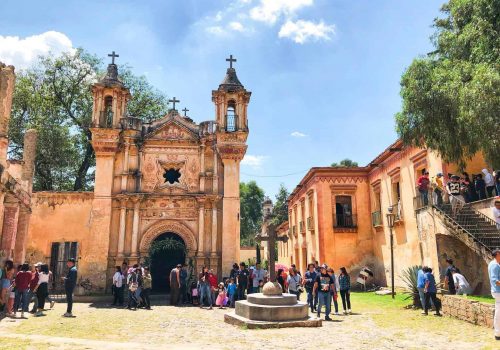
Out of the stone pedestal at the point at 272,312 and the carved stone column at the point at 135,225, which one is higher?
the carved stone column at the point at 135,225

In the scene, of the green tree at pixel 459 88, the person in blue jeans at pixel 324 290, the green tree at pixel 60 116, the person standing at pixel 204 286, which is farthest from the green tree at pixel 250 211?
the person in blue jeans at pixel 324 290

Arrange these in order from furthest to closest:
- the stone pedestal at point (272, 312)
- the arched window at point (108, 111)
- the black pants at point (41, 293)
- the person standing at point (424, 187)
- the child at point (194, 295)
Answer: the arched window at point (108, 111), the child at point (194, 295), the person standing at point (424, 187), the black pants at point (41, 293), the stone pedestal at point (272, 312)

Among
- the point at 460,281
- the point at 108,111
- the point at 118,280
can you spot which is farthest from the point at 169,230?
the point at 460,281

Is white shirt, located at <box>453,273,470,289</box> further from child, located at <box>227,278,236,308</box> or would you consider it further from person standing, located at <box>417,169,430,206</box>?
child, located at <box>227,278,236,308</box>

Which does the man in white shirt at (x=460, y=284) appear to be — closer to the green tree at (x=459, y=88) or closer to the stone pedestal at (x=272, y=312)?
the green tree at (x=459, y=88)

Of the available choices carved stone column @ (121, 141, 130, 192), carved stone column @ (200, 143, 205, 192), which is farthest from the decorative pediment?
carved stone column @ (121, 141, 130, 192)

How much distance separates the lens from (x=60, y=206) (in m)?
18.4

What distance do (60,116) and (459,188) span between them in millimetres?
25070

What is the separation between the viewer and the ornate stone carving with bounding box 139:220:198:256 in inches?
696

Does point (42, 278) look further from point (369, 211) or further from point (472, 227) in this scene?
point (369, 211)

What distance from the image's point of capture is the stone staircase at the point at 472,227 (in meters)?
11.6

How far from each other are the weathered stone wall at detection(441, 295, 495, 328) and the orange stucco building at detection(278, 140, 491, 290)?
17.3 ft

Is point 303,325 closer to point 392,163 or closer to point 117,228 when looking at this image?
point 117,228

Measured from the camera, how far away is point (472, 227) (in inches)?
502
